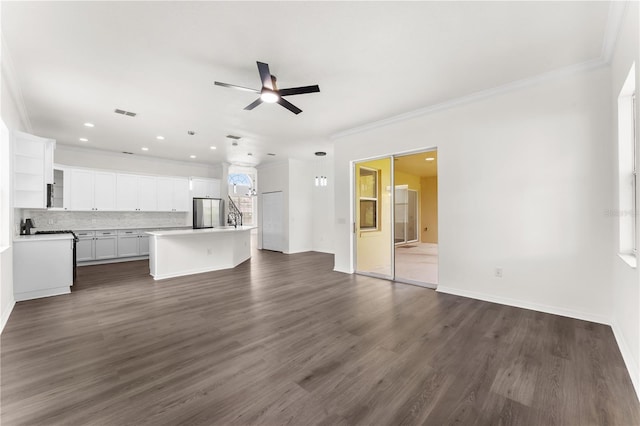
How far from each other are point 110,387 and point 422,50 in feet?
13.5

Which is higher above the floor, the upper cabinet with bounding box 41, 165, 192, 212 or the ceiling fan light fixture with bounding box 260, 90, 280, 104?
the ceiling fan light fixture with bounding box 260, 90, 280, 104

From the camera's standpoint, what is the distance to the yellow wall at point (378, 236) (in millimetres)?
5820

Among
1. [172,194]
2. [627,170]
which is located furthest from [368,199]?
[172,194]

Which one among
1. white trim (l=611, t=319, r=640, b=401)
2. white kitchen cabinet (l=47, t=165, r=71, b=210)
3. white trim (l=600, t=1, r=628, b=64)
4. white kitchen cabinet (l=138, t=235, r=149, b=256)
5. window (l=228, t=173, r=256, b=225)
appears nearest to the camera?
white trim (l=611, t=319, r=640, b=401)

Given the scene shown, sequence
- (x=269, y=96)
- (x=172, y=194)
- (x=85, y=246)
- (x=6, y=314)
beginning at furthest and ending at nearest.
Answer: (x=172, y=194) < (x=85, y=246) < (x=6, y=314) < (x=269, y=96)

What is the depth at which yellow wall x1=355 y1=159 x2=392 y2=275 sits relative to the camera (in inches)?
229

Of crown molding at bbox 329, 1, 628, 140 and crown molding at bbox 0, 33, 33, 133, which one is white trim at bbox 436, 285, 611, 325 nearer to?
crown molding at bbox 329, 1, 628, 140

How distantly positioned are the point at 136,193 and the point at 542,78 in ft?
29.9

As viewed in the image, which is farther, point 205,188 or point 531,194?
point 205,188

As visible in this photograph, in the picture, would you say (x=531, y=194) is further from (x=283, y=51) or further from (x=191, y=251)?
(x=191, y=251)

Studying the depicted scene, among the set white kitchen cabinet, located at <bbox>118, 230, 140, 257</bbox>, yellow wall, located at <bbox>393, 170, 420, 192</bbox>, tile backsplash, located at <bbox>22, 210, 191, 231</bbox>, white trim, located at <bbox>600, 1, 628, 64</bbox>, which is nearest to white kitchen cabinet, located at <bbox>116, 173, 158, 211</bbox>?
tile backsplash, located at <bbox>22, 210, 191, 231</bbox>

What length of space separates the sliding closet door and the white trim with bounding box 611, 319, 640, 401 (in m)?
3.35

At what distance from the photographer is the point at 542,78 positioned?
3.43m

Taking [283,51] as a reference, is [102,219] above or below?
below
